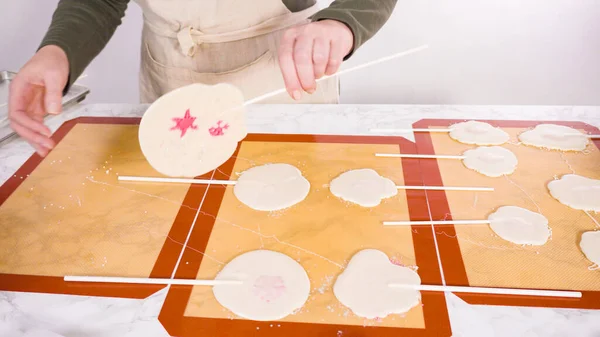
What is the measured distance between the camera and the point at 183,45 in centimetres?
146

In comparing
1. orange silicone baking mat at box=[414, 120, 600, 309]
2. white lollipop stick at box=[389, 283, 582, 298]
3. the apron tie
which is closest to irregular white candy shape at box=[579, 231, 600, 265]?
orange silicone baking mat at box=[414, 120, 600, 309]

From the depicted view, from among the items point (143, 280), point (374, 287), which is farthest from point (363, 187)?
point (143, 280)

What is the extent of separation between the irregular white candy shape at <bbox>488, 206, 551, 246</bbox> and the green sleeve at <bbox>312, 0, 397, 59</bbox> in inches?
21.1

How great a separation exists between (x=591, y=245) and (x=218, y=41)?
1160mm

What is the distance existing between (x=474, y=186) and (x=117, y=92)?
7.68 feet

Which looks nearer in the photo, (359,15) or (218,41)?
(359,15)

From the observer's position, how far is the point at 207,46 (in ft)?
4.93

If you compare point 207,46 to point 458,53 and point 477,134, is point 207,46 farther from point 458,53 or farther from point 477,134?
point 458,53

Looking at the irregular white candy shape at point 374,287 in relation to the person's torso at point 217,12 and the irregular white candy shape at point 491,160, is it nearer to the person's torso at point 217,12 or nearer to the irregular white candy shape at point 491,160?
the irregular white candy shape at point 491,160

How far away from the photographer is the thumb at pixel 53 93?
46.2 inches

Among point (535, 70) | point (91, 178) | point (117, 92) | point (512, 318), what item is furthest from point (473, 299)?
point (117, 92)

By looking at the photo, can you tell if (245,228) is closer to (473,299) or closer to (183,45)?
(473,299)

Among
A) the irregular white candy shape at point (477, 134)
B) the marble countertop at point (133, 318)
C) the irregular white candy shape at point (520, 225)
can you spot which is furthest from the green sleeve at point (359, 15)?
the marble countertop at point (133, 318)

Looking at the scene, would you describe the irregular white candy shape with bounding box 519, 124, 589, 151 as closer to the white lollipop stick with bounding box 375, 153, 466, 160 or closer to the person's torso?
the white lollipop stick with bounding box 375, 153, 466, 160
